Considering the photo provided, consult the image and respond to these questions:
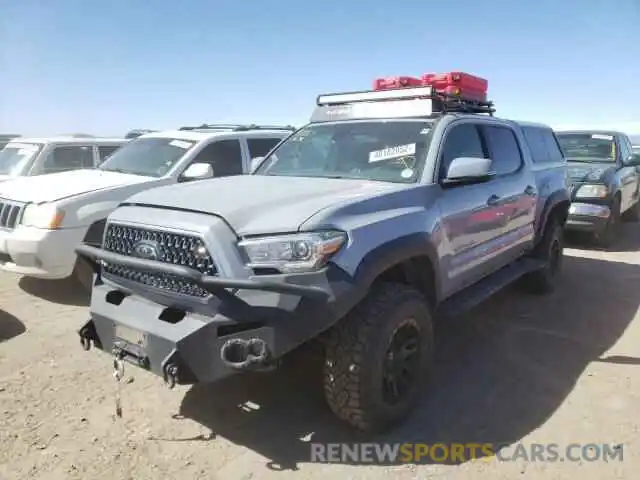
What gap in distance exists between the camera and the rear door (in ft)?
15.4

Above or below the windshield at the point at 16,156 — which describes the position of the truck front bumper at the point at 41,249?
below

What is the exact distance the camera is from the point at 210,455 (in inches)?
115

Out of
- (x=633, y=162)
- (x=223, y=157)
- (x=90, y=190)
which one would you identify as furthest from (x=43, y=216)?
(x=633, y=162)

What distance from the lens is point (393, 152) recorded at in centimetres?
384

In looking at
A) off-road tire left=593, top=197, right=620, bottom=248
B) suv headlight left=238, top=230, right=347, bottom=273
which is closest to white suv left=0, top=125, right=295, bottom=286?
suv headlight left=238, top=230, right=347, bottom=273

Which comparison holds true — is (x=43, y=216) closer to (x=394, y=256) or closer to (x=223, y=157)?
(x=223, y=157)

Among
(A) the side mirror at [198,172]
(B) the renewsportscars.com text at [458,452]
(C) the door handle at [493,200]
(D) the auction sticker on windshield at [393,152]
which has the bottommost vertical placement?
(B) the renewsportscars.com text at [458,452]

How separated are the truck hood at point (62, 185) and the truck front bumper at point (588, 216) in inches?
261

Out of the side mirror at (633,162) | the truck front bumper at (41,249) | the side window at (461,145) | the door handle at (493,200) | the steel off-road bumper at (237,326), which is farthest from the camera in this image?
the side mirror at (633,162)

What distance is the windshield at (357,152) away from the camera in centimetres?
378

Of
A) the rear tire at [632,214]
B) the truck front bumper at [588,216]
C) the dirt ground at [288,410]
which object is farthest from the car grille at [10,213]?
the rear tire at [632,214]

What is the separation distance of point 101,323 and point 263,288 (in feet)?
3.83

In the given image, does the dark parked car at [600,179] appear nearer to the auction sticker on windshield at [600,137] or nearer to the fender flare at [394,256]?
the auction sticker on windshield at [600,137]

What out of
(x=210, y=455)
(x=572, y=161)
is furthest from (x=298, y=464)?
(x=572, y=161)
